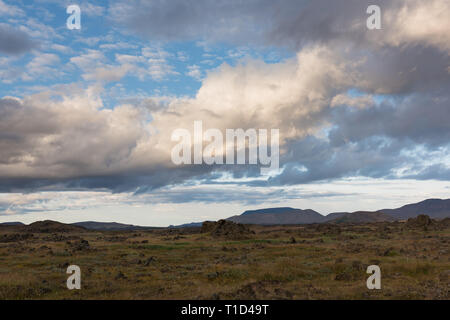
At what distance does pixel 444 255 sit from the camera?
1435 inches

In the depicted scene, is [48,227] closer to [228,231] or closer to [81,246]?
[228,231]

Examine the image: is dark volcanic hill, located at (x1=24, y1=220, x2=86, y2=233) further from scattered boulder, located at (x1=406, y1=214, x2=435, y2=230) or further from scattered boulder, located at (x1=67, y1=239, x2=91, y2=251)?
scattered boulder, located at (x1=406, y1=214, x2=435, y2=230)

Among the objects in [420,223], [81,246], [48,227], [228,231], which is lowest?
[48,227]

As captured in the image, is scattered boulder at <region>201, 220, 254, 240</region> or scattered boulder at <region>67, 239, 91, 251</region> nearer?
scattered boulder at <region>67, 239, 91, 251</region>

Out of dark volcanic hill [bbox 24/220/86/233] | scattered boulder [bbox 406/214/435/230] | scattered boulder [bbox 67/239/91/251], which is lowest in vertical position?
dark volcanic hill [bbox 24/220/86/233]

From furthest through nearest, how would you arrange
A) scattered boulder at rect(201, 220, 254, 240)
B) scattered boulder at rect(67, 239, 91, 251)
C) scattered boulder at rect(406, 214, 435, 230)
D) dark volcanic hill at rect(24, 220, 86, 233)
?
dark volcanic hill at rect(24, 220, 86, 233) < scattered boulder at rect(406, 214, 435, 230) < scattered boulder at rect(201, 220, 254, 240) < scattered boulder at rect(67, 239, 91, 251)

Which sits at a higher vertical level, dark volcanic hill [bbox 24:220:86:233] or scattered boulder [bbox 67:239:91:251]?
scattered boulder [bbox 67:239:91:251]

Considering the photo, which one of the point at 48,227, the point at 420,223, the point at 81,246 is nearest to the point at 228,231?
the point at 81,246

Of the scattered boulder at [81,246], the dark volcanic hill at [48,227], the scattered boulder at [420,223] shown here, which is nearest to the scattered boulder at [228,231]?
the scattered boulder at [81,246]

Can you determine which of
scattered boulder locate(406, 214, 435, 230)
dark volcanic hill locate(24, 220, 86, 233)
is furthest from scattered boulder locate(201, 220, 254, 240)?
dark volcanic hill locate(24, 220, 86, 233)

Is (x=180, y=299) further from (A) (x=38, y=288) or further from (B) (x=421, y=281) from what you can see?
(B) (x=421, y=281)

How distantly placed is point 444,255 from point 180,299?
1144 inches
